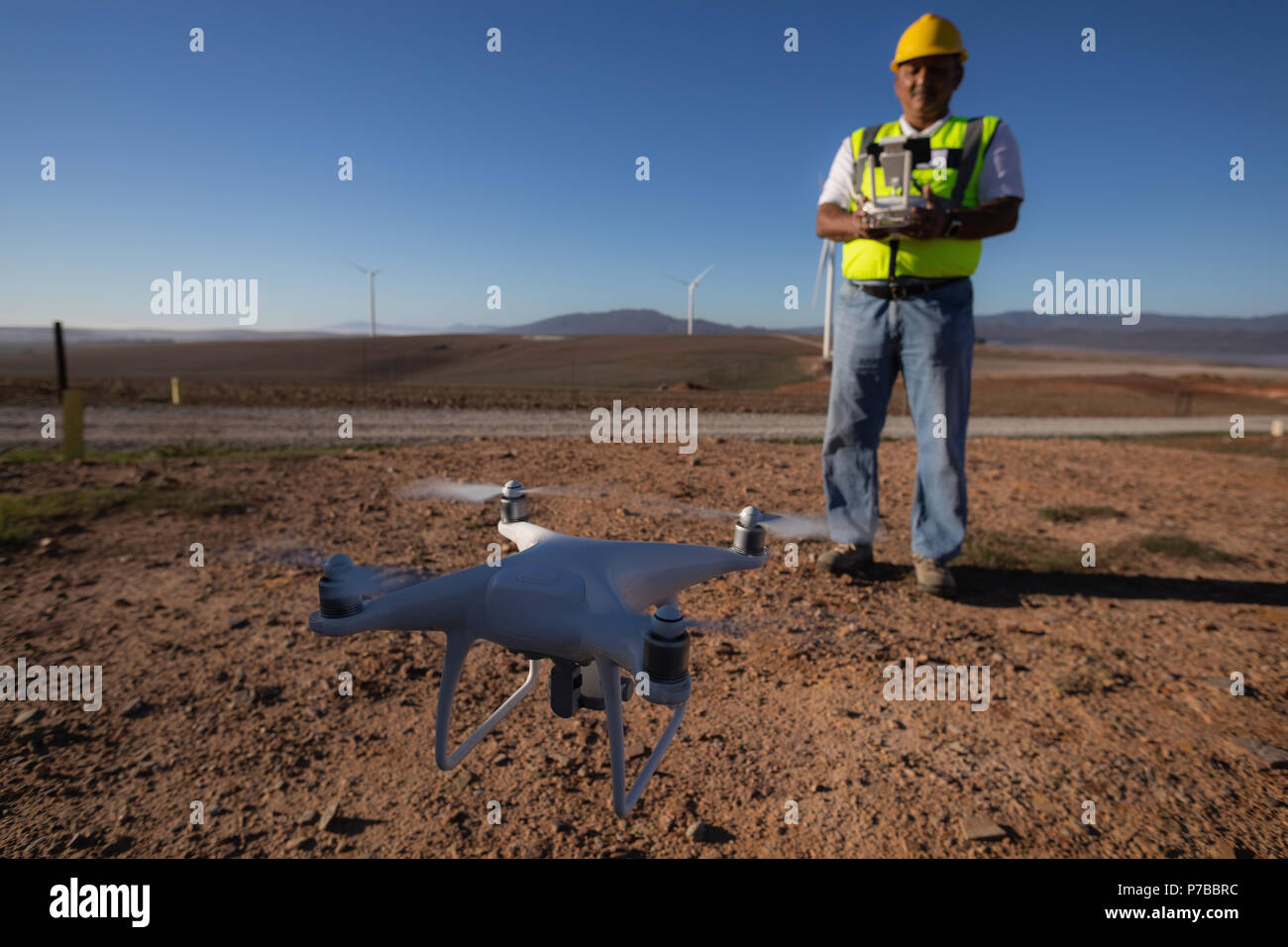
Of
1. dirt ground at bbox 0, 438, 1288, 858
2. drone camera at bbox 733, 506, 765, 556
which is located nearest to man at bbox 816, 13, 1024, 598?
dirt ground at bbox 0, 438, 1288, 858

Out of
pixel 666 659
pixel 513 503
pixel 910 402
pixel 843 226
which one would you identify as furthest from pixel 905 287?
pixel 666 659

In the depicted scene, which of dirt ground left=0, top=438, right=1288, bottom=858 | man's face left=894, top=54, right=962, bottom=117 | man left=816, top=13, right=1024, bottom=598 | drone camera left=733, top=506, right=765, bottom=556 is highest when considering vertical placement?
man's face left=894, top=54, right=962, bottom=117

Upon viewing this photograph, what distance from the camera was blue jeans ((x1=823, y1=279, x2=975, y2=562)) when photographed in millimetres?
3648

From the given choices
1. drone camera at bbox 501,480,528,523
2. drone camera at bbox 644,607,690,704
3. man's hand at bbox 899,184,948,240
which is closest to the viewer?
drone camera at bbox 644,607,690,704

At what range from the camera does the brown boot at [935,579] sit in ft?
11.8

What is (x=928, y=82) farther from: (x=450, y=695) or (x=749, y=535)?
(x=450, y=695)

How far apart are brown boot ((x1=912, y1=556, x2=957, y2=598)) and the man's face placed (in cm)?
232

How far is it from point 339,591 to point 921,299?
10.5ft

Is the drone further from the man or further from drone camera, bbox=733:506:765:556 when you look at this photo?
the man

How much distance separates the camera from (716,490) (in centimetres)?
534

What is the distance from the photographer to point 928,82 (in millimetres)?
3521

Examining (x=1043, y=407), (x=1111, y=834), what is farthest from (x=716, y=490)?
(x=1043, y=407)

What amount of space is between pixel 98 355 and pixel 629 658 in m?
98.1
